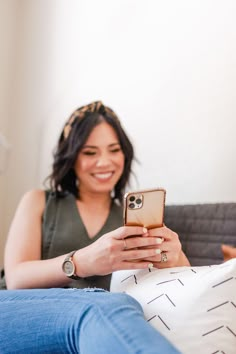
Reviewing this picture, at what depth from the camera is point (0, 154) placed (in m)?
1.56

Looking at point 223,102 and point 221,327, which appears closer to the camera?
point 221,327

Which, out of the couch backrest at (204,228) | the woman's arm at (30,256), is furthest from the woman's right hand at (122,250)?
the couch backrest at (204,228)

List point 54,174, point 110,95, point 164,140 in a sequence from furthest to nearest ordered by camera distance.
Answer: point 110,95 → point 164,140 → point 54,174

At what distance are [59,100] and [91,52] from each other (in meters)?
0.21

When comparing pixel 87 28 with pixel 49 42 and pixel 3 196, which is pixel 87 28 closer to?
pixel 49 42

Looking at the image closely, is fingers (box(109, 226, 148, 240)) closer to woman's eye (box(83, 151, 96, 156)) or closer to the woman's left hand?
the woman's left hand

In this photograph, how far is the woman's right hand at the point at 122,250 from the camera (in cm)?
84

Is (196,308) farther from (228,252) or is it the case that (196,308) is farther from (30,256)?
(30,256)

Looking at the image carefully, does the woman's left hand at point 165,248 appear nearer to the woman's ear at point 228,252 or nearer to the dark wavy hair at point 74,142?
the woman's ear at point 228,252

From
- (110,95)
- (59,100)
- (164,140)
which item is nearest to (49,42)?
(59,100)

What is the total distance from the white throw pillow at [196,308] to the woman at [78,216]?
11 cm

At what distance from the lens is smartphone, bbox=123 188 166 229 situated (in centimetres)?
82

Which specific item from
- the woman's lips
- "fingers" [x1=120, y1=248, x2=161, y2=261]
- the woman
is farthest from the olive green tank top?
"fingers" [x1=120, y1=248, x2=161, y2=261]

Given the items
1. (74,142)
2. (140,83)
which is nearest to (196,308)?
(74,142)
